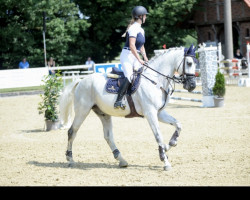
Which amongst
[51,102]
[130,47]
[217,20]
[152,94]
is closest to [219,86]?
[51,102]

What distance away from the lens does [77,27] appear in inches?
1510

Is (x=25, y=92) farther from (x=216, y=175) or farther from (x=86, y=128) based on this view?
(x=216, y=175)

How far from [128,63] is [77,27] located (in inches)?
1233

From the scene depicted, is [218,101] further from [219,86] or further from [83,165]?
[83,165]

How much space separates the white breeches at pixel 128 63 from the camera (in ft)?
25.5

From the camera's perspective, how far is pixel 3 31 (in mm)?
34875

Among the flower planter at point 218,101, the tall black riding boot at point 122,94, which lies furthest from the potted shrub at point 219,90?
the tall black riding boot at point 122,94

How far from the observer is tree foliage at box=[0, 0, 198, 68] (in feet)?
118

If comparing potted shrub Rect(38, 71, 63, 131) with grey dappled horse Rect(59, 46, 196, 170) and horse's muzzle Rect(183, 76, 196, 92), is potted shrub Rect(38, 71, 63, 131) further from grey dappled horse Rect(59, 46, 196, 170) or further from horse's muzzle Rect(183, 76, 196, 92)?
horse's muzzle Rect(183, 76, 196, 92)

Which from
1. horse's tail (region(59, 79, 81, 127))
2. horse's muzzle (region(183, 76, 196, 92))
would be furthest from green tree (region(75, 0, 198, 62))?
horse's muzzle (region(183, 76, 196, 92))

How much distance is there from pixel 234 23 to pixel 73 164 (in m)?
32.5

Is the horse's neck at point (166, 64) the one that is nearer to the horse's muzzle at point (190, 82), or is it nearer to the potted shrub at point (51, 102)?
the horse's muzzle at point (190, 82)

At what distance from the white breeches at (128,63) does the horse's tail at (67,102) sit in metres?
1.39
